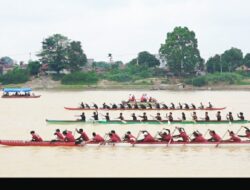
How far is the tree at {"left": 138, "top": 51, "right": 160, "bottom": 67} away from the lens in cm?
11147

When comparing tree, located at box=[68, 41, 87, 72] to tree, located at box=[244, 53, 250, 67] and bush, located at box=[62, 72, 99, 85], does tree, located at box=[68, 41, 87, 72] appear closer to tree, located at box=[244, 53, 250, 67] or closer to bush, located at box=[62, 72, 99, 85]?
bush, located at box=[62, 72, 99, 85]

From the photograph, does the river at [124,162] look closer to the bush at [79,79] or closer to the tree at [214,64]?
the bush at [79,79]

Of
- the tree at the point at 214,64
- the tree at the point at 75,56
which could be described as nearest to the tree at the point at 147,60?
the tree at the point at 214,64

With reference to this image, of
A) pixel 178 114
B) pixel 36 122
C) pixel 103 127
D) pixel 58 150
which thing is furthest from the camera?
pixel 178 114

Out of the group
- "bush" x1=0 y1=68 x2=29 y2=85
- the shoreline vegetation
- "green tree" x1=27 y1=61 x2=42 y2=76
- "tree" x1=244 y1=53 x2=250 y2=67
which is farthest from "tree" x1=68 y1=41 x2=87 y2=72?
"tree" x1=244 y1=53 x2=250 y2=67

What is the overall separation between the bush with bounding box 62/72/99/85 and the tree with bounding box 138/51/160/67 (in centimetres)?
1657

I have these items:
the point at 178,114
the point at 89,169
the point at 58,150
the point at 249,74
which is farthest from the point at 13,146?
the point at 249,74

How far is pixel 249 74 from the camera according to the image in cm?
10138

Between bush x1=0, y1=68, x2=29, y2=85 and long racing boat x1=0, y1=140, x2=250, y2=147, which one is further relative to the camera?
bush x1=0, y1=68, x2=29, y2=85

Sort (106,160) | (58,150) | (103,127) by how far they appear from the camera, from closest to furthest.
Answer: (106,160) < (58,150) < (103,127)

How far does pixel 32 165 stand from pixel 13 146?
10.6ft

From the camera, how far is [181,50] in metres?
95.8

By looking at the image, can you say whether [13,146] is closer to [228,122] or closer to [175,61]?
[228,122]

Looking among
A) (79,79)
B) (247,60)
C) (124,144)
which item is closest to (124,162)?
(124,144)
